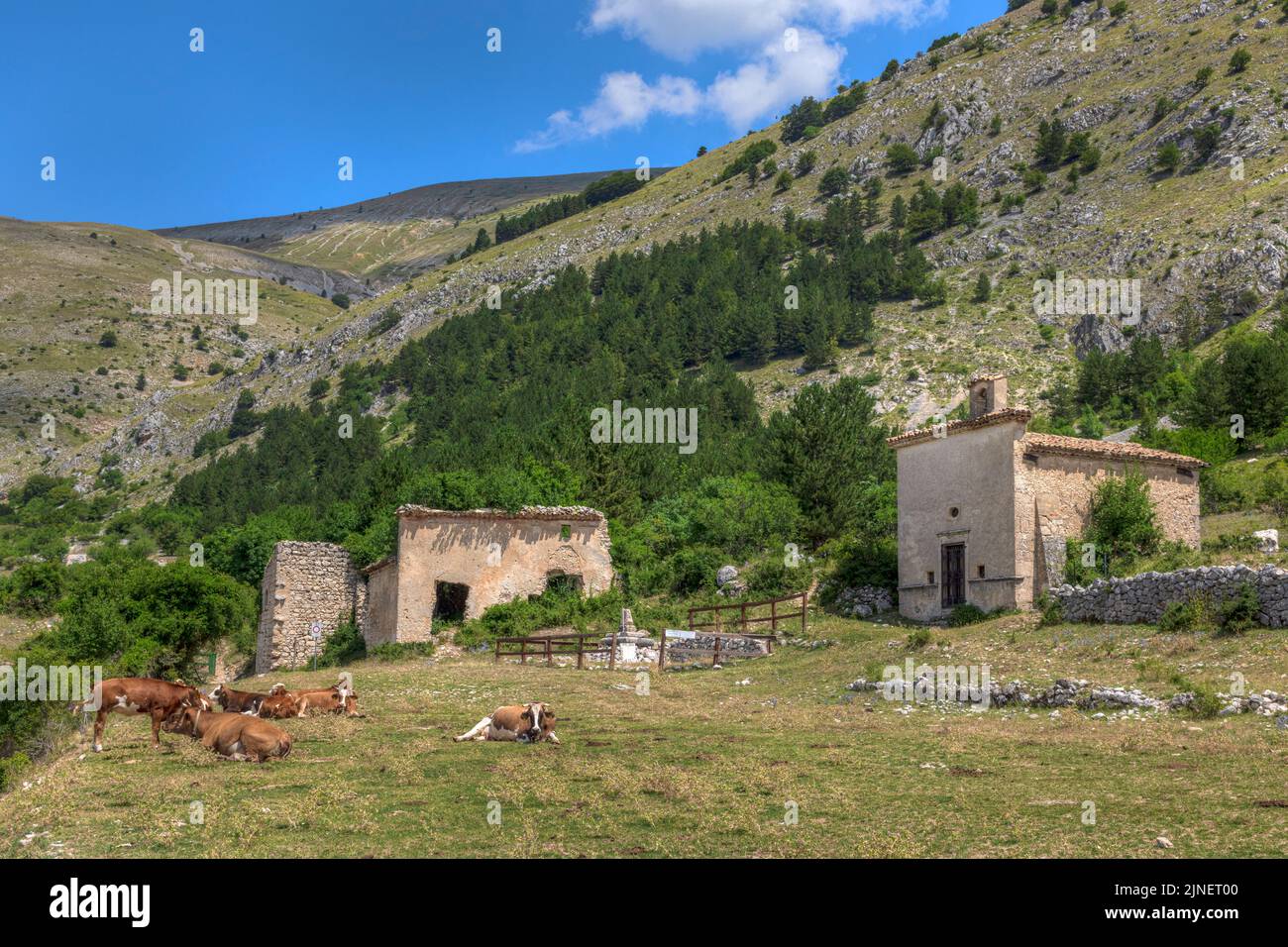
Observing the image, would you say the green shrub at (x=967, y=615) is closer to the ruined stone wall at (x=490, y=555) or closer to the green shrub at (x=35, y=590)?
the ruined stone wall at (x=490, y=555)

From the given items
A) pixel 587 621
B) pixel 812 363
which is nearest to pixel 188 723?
pixel 587 621

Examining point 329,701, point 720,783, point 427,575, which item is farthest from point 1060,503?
point 720,783

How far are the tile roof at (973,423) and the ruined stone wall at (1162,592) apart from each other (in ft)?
17.2

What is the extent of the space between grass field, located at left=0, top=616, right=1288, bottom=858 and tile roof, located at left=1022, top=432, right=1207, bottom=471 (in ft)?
31.7

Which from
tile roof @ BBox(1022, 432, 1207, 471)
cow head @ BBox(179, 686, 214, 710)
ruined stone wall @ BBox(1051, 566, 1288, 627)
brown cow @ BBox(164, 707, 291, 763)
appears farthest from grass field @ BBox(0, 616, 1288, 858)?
tile roof @ BBox(1022, 432, 1207, 471)

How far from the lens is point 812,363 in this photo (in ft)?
310

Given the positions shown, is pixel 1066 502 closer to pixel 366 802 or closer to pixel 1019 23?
pixel 366 802

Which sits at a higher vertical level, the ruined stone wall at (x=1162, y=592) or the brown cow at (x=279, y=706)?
the ruined stone wall at (x=1162, y=592)

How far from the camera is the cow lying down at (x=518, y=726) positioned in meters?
16.2

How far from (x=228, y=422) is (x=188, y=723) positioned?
4608 inches

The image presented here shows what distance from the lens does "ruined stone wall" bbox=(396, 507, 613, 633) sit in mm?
32031

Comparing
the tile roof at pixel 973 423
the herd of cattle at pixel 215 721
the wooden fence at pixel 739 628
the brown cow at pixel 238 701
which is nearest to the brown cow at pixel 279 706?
the brown cow at pixel 238 701

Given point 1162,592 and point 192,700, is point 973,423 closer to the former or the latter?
point 1162,592

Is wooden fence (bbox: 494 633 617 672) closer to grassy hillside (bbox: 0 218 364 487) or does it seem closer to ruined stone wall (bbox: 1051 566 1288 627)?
ruined stone wall (bbox: 1051 566 1288 627)
